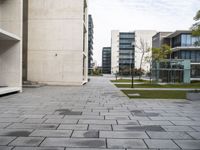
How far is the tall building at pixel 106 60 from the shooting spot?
147m

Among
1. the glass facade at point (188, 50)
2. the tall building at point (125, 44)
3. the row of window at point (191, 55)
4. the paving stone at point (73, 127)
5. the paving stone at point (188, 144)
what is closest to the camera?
Result: the paving stone at point (188, 144)

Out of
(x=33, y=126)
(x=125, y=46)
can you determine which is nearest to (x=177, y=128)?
(x=33, y=126)

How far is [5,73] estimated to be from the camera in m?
19.0

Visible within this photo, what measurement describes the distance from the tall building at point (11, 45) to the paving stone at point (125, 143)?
1370 centimetres

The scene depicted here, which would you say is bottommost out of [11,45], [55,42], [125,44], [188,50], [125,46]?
[11,45]

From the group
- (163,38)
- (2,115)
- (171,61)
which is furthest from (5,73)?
(163,38)

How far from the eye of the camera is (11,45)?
18.7 meters

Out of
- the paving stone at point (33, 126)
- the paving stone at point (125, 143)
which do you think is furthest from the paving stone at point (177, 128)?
the paving stone at point (33, 126)

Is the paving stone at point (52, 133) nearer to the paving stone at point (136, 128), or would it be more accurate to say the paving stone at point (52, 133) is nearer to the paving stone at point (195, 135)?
the paving stone at point (136, 128)

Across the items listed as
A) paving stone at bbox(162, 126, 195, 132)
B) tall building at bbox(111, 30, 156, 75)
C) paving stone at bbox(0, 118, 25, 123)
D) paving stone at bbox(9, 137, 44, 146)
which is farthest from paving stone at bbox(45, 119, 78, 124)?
tall building at bbox(111, 30, 156, 75)

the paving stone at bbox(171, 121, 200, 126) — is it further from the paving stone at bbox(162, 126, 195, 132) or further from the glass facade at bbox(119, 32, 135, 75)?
the glass facade at bbox(119, 32, 135, 75)

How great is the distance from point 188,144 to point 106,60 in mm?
149645

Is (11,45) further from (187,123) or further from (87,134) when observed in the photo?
(187,123)

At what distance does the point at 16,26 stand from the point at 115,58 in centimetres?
11724
